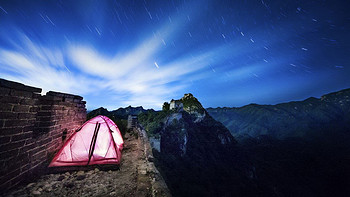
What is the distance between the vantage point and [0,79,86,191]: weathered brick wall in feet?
6.67

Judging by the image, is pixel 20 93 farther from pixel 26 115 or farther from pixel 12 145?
pixel 12 145

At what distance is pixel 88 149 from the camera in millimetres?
3531

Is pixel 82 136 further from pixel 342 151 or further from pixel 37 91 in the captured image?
pixel 342 151

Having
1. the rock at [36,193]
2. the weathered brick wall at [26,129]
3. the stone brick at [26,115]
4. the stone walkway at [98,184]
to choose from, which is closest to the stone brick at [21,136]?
the weathered brick wall at [26,129]

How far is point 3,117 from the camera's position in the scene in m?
1.98

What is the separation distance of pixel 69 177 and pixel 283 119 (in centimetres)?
22494

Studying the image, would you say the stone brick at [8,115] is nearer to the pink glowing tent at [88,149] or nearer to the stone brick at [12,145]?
the stone brick at [12,145]

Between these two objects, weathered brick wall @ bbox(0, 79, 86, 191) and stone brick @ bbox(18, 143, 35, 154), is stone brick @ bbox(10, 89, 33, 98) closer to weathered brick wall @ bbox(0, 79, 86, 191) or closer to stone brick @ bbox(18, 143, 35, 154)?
weathered brick wall @ bbox(0, 79, 86, 191)

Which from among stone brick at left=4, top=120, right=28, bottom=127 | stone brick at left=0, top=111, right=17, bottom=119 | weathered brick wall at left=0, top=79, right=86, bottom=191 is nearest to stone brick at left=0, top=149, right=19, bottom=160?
weathered brick wall at left=0, top=79, right=86, bottom=191

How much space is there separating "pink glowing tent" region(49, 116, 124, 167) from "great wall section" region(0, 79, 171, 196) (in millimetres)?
237

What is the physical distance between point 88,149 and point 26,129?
1.46 metres

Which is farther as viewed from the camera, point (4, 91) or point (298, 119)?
point (298, 119)

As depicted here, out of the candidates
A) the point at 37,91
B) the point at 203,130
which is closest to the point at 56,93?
the point at 37,91

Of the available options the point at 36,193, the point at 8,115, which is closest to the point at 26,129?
the point at 8,115
